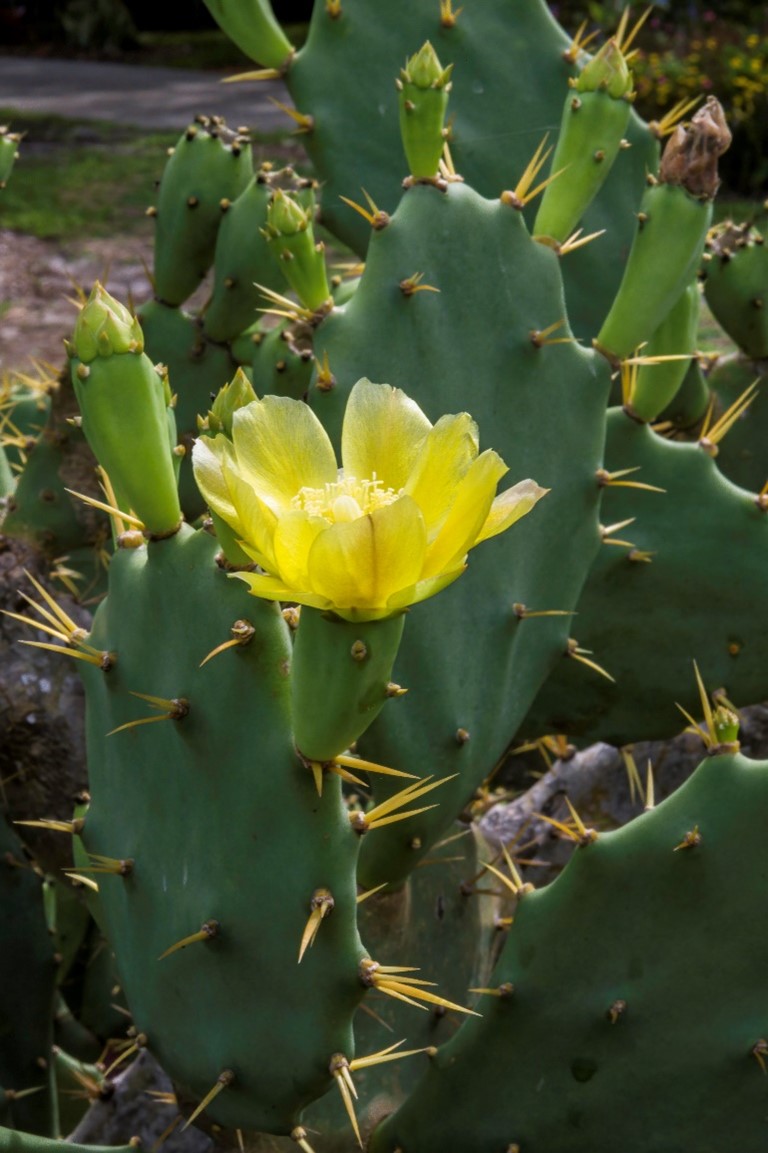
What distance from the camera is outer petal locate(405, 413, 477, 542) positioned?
0.79 m

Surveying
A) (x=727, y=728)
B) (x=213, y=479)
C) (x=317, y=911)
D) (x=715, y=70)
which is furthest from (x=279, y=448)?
(x=715, y=70)

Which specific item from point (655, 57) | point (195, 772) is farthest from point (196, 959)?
point (655, 57)

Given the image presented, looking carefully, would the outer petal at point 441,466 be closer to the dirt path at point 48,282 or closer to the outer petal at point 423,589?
the outer petal at point 423,589

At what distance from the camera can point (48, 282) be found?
22.0 ft

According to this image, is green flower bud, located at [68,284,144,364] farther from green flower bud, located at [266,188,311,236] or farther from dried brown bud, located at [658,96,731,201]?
dried brown bud, located at [658,96,731,201]

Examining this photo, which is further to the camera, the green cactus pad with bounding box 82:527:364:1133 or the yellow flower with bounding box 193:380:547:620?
the green cactus pad with bounding box 82:527:364:1133

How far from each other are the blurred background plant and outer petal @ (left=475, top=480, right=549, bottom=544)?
6.40 m

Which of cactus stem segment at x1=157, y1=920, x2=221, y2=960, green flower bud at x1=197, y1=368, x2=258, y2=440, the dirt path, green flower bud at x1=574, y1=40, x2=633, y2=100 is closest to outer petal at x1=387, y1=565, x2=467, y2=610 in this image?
green flower bud at x1=197, y1=368, x2=258, y2=440

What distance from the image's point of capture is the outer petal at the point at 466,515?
29.7 inches

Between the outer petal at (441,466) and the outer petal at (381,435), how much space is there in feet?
0.19

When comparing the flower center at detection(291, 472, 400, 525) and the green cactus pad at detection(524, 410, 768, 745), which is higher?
the flower center at detection(291, 472, 400, 525)

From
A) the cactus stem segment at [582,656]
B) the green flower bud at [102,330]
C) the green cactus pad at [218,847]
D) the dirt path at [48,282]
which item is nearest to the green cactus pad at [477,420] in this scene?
the cactus stem segment at [582,656]

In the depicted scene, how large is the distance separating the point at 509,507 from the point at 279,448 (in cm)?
15

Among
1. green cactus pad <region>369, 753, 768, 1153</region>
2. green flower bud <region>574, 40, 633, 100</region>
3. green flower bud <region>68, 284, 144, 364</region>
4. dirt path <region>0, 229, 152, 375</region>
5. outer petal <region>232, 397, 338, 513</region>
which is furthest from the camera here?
dirt path <region>0, 229, 152, 375</region>
